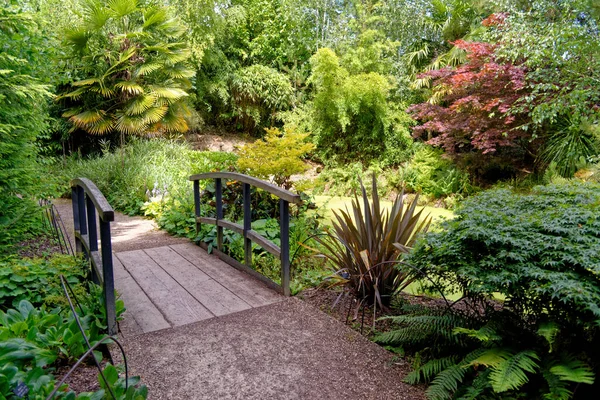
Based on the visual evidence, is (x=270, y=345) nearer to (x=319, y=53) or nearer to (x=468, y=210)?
(x=468, y=210)

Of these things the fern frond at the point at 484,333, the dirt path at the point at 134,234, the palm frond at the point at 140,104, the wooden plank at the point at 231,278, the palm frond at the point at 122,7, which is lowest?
the dirt path at the point at 134,234

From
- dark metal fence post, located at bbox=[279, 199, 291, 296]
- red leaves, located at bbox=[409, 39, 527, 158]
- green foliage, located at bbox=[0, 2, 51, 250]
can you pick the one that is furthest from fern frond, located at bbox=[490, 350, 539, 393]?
red leaves, located at bbox=[409, 39, 527, 158]

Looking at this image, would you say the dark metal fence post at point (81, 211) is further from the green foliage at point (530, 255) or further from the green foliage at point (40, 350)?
the green foliage at point (530, 255)

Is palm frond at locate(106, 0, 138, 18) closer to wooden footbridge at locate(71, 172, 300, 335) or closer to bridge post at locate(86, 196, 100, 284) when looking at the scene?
wooden footbridge at locate(71, 172, 300, 335)

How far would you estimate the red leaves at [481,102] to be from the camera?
7.54 meters

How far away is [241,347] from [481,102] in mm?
7615

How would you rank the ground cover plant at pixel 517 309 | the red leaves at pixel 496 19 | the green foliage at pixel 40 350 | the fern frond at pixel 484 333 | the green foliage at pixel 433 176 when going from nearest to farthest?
the green foliage at pixel 40 350 → the ground cover plant at pixel 517 309 → the fern frond at pixel 484 333 → the red leaves at pixel 496 19 → the green foliage at pixel 433 176

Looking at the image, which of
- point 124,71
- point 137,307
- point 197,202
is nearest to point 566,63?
point 197,202

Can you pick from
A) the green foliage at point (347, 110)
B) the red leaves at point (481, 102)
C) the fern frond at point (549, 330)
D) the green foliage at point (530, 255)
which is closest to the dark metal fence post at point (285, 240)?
the green foliage at point (530, 255)

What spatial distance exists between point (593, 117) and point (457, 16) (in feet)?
16.4

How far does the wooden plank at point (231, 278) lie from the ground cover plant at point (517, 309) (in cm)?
98

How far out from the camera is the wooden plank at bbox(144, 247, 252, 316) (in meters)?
2.73

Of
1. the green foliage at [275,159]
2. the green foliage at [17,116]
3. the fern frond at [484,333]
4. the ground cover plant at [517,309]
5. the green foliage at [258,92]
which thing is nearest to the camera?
the ground cover plant at [517,309]

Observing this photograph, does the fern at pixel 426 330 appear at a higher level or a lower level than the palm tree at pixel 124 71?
lower
